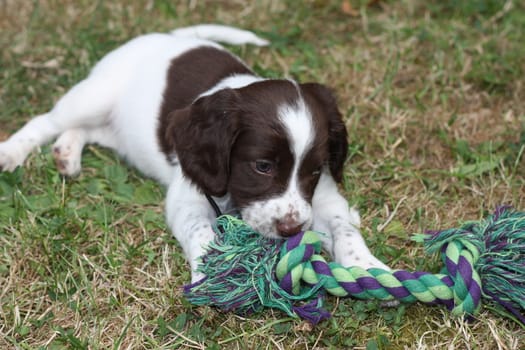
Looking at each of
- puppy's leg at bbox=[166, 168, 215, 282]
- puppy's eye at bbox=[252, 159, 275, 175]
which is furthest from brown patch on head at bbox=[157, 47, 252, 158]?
puppy's eye at bbox=[252, 159, 275, 175]

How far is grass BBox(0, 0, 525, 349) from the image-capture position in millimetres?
3094

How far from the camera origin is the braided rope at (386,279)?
301 cm

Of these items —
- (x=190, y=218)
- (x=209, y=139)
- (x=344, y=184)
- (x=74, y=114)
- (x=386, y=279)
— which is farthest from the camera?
(x=74, y=114)

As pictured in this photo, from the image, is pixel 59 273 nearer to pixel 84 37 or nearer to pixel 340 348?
pixel 340 348

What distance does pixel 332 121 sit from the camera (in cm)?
366

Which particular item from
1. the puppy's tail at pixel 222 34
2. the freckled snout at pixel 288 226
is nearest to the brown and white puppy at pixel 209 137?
the freckled snout at pixel 288 226

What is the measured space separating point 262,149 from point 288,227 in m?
A: 0.37

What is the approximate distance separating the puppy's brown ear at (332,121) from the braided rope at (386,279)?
72 cm

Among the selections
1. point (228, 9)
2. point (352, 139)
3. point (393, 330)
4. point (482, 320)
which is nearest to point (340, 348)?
point (393, 330)

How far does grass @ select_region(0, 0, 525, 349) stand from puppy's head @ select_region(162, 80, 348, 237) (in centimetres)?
42

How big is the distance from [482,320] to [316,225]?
41.0 inches

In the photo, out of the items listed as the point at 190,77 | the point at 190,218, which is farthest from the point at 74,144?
the point at 190,218

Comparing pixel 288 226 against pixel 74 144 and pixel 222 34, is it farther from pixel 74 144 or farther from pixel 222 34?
pixel 222 34

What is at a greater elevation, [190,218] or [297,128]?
[297,128]
